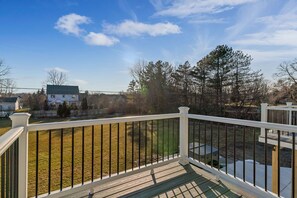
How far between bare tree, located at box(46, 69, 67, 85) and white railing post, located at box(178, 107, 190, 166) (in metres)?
24.5

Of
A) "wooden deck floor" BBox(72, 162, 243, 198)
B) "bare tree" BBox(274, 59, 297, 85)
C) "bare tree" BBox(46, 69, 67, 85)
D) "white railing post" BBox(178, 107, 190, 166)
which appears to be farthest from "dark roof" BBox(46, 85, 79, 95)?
"wooden deck floor" BBox(72, 162, 243, 198)

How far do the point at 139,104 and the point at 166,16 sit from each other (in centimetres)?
1100

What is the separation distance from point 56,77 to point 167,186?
85.1ft

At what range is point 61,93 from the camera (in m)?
26.9

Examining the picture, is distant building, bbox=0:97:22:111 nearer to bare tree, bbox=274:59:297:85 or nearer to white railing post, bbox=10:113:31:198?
white railing post, bbox=10:113:31:198

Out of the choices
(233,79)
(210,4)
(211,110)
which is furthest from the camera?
(211,110)

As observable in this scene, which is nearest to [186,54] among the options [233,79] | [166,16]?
[233,79]

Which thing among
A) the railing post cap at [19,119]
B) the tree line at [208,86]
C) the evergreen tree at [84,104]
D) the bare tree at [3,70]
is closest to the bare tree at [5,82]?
the bare tree at [3,70]

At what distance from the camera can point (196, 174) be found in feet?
9.29

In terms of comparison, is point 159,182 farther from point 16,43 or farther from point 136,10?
point 16,43

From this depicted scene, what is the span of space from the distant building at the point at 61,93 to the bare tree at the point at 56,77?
71cm

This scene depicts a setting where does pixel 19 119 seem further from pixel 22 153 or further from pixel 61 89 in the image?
pixel 61 89

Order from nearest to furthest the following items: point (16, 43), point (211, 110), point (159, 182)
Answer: point (159, 182), point (16, 43), point (211, 110)

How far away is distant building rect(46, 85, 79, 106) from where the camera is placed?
83.5ft
